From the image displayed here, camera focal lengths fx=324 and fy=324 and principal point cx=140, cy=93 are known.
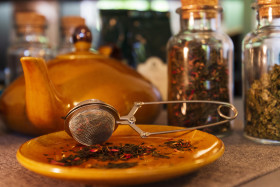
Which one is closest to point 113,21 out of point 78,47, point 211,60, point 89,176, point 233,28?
point 78,47

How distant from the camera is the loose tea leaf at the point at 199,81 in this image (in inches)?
22.4

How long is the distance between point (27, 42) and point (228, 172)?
0.88 metres

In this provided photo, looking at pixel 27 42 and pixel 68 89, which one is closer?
pixel 68 89

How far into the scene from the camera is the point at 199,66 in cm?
57

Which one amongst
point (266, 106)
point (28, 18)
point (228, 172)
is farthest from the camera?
point (28, 18)

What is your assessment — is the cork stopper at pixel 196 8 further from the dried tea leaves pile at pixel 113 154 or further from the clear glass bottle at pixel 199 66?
the dried tea leaves pile at pixel 113 154

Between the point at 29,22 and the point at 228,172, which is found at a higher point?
the point at 29,22

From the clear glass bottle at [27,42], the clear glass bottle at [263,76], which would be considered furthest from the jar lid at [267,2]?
the clear glass bottle at [27,42]

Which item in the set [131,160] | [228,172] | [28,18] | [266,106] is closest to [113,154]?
[131,160]

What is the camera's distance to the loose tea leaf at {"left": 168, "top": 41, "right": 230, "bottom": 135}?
0.57 m

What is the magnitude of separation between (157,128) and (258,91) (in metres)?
0.18

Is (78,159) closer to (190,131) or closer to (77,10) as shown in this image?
(190,131)

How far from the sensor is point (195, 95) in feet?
1.86

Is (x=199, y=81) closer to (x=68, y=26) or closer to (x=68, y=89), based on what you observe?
(x=68, y=89)
